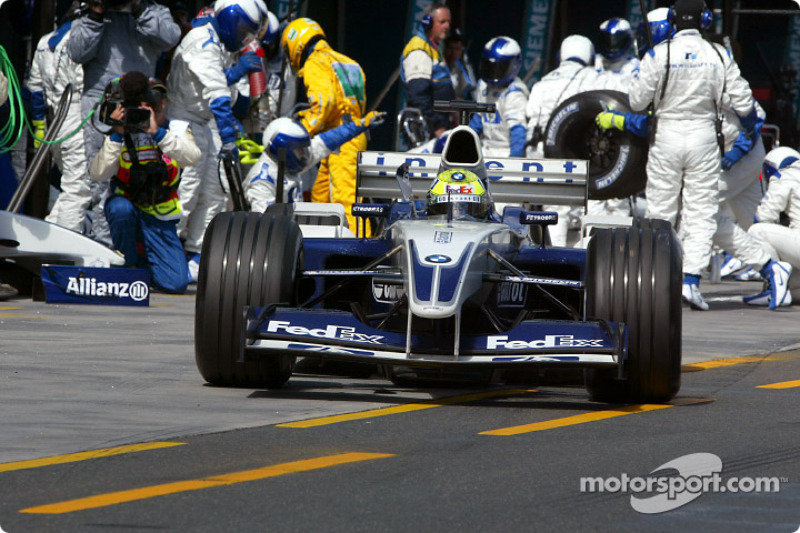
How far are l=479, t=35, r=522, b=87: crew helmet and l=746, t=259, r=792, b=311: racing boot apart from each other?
340cm

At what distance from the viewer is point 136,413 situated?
6.02m

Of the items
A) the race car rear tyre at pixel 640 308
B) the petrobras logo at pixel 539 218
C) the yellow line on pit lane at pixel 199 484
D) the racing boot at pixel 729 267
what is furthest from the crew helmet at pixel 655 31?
the yellow line on pit lane at pixel 199 484

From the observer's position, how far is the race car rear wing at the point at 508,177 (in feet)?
29.8

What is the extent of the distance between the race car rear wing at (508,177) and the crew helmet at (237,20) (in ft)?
13.4

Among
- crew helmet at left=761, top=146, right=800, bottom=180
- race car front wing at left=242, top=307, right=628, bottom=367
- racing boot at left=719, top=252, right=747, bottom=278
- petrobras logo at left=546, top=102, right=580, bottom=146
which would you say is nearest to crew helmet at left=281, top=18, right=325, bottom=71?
petrobras logo at left=546, top=102, right=580, bottom=146

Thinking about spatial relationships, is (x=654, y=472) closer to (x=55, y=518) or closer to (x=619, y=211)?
(x=55, y=518)

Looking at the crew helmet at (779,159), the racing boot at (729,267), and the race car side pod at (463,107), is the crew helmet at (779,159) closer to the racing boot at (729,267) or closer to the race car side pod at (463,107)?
the racing boot at (729,267)

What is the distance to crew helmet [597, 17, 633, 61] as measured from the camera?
14.7 m

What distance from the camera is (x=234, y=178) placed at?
12.3m

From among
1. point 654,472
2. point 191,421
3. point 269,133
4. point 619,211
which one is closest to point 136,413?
point 191,421

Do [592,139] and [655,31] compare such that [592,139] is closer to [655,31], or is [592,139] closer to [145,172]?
[655,31]

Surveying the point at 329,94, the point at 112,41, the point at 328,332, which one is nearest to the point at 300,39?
the point at 329,94

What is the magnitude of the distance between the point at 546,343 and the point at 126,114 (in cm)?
592

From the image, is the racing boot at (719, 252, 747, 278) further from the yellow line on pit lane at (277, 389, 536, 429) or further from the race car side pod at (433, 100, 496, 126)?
the yellow line on pit lane at (277, 389, 536, 429)
